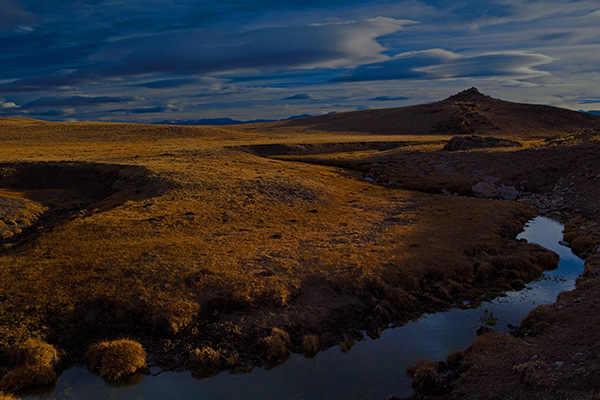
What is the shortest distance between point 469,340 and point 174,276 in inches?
575

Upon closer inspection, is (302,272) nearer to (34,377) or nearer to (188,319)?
(188,319)

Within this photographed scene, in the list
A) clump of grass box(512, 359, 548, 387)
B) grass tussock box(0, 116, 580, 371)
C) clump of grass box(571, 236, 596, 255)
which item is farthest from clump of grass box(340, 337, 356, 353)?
clump of grass box(571, 236, 596, 255)

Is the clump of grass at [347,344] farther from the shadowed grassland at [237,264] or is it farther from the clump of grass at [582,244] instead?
the clump of grass at [582,244]

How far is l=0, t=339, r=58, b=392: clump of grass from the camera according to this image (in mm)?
13789

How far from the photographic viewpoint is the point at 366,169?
6059 cm

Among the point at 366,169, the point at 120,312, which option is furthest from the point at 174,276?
the point at 366,169

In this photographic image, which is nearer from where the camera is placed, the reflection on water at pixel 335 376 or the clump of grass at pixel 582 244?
the reflection on water at pixel 335 376

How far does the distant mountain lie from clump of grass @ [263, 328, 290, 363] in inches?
4046

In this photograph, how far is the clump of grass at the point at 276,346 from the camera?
15414mm

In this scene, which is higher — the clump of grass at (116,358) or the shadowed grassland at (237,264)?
the shadowed grassland at (237,264)

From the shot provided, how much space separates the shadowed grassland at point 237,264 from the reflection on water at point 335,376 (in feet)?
2.72

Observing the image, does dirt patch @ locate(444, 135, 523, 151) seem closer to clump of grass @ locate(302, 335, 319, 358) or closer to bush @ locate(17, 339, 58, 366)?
clump of grass @ locate(302, 335, 319, 358)

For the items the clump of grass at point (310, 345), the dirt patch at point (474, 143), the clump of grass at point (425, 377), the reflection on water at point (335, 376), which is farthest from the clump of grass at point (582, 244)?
the dirt patch at point (474, 143)

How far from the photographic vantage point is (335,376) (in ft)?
47.4
